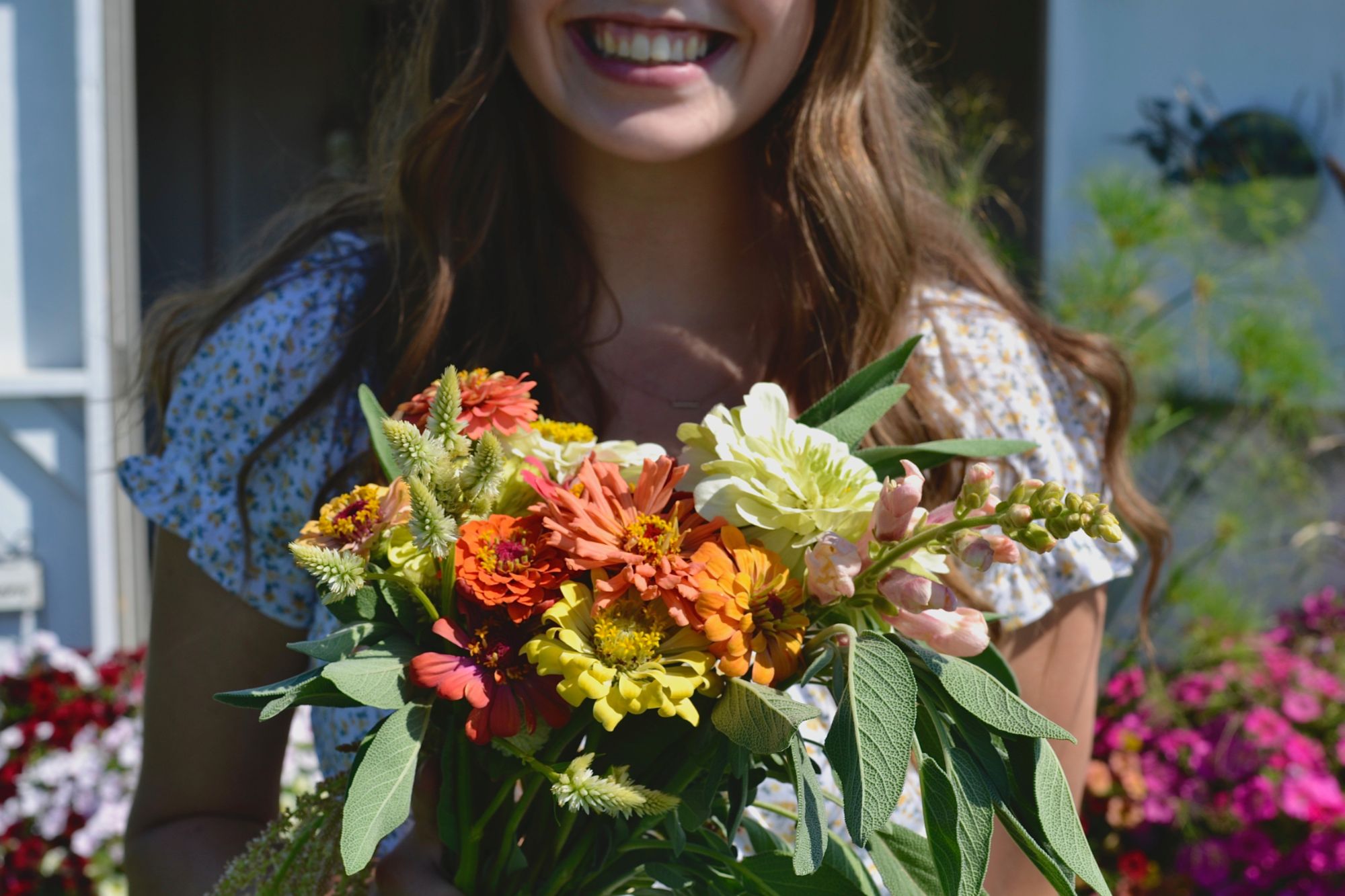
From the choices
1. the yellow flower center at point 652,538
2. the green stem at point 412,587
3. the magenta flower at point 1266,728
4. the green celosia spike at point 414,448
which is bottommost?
the magenta flower at point 1266,728

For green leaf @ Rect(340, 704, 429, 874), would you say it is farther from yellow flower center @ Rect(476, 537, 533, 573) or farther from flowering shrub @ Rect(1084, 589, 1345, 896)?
flowering shrub @ Rect(1084, 589, 1345, 896)

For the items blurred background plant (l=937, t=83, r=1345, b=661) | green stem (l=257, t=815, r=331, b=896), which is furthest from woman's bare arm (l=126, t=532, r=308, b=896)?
blurred background plant (l=937, t=83, r=1345, b=661)

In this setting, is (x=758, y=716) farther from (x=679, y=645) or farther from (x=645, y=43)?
(x=645, y=43)

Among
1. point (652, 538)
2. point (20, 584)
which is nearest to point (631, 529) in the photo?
point (652, 538)

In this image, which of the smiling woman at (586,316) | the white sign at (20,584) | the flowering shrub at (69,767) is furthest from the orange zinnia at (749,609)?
the white sign at (20,584)

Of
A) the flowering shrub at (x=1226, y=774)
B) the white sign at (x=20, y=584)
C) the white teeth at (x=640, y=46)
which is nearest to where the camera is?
the white teeth at (x=640, y=46)

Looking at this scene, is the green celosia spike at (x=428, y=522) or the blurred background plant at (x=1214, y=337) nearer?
the green celosia spike at (x=428, y=522)

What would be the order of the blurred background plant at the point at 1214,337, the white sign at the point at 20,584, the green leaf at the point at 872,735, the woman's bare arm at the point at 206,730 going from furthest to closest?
the white sign at the point at 20,584 < the blurred background plant at the point at 1214,337 < the woman's bare arm at the point at 206,730 < the green leaf at the point at 872,735

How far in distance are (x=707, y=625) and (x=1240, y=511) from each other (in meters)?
2.97

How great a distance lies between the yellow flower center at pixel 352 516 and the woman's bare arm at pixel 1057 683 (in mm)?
759

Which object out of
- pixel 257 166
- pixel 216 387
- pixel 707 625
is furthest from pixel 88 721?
pixel 257 166

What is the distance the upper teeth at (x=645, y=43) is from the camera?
1.16 m

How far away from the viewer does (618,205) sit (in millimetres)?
1390

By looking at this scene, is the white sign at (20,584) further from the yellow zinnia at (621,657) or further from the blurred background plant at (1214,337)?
the yellow zinnia at (621,657)
